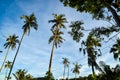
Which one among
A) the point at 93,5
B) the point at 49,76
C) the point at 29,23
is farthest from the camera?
the point at 29,23

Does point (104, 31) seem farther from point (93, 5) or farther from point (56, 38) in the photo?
point (56, 38)

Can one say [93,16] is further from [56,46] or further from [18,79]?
[18,79]

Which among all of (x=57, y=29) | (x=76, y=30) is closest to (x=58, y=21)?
(x=57, y=29)

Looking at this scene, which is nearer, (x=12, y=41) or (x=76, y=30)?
(x=76, y=30)

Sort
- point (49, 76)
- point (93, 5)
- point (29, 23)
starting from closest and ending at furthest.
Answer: point (93, 5) < point (49, 76) < point (29, 23)

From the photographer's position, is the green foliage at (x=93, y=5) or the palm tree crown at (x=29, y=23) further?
the palm tree crown at (x=29, y=23)

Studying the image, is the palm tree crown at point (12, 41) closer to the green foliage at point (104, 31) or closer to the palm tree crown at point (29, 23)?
the palm tree crown at point (29, 23)

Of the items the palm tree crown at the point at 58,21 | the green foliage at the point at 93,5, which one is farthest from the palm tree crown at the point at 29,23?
the green foliage at the point at 93,5

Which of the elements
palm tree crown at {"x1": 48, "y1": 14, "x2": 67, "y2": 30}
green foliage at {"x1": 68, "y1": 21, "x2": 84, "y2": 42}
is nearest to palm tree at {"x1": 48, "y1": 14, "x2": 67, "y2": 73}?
palm tree crown at {"x1": 48, "y1": 14, "x2": 67, "y2": 30}

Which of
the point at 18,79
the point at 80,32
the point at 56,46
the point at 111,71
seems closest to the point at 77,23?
the point at 80,32

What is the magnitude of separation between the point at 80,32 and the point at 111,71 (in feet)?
58.0

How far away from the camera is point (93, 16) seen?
17547mm

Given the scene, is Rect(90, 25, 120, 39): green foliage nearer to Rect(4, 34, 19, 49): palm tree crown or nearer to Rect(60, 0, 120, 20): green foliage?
Rect(60, 0, 120, 20): green foliage

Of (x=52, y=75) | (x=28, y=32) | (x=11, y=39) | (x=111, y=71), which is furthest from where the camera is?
(x=11, y=39)
